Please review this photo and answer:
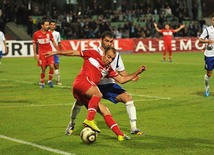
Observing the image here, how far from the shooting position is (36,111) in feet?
53.6

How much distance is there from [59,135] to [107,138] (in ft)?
3.36

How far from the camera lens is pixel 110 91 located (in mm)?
12367

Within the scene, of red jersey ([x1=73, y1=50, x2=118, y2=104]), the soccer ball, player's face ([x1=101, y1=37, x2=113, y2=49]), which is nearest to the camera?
the soccer ball

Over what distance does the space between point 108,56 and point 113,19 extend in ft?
146

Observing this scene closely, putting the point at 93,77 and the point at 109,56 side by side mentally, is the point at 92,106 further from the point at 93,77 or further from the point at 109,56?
the point at 109,56

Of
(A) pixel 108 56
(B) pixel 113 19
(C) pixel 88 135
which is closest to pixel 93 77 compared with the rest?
(A) pixel 108 56

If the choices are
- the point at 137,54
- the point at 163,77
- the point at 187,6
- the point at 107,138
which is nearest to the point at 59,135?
the point at 107,138

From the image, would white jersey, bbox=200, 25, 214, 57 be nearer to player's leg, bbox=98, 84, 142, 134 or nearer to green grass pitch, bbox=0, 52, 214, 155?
green grass pitch, bbox=0, 52, 214, 155

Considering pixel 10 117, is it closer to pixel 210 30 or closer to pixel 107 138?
pixel 107 138

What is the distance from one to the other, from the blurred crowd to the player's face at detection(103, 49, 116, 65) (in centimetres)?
3916

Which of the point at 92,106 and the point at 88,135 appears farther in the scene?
the point at 92,106

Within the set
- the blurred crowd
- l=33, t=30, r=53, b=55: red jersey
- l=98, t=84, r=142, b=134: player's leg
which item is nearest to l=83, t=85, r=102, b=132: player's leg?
l=98, t=84, r=142, b=134: player's leg

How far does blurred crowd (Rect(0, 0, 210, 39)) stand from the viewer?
2023 inches

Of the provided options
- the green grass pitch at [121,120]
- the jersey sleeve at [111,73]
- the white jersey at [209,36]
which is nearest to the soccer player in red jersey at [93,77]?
the jersey sleeve at [111,73]
